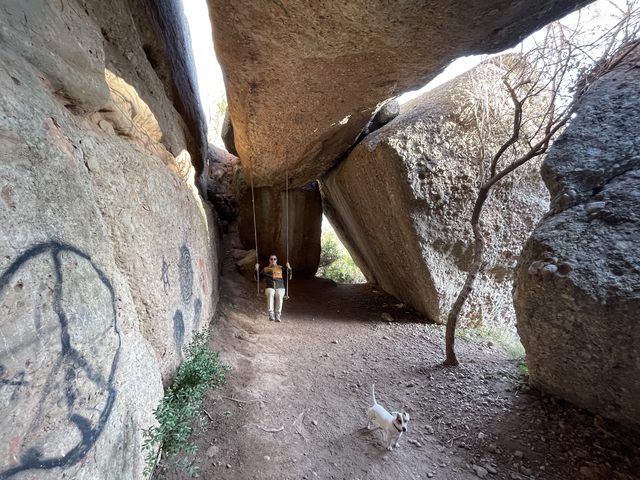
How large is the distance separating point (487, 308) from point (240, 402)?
485cm

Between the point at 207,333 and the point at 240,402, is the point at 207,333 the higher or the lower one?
the higher one

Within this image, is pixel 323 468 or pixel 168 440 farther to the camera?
pixel 323 468

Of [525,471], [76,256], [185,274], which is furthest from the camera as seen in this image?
[185,274]

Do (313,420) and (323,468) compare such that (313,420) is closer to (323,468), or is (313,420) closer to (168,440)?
(323,468)

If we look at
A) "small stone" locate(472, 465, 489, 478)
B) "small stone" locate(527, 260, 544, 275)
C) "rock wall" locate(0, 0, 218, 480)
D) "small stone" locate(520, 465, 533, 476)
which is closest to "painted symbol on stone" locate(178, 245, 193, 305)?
"rock wall" locate(0, 0, 218, 480)

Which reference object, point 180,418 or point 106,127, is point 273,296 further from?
point 106,127

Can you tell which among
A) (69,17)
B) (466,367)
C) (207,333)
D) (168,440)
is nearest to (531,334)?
(466,367)

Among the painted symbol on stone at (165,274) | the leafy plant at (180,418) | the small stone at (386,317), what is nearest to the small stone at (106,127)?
the painted symbol on stone at (165,274)

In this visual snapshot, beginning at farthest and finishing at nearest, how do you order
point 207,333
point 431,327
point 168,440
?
point 431,327 → point 207,333 → point 168,440

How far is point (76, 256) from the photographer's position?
1.69 m

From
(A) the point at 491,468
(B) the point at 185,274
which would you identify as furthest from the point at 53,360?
(A) the point at 491,468

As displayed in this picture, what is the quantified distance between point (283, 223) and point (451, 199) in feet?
19.3

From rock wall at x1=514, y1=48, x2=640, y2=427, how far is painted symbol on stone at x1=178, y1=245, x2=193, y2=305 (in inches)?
156

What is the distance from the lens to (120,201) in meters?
2.45
